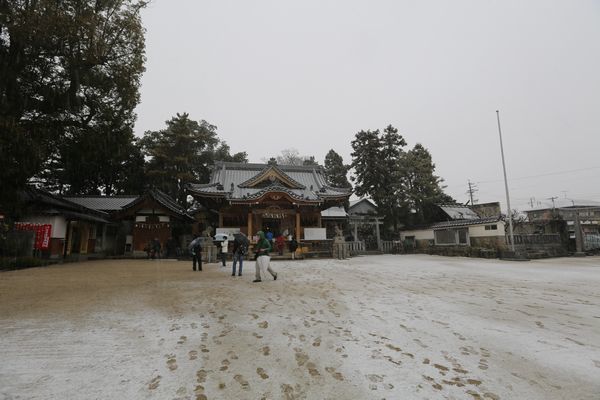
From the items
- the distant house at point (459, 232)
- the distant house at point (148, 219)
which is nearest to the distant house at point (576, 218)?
the distant house at point (459, 232)

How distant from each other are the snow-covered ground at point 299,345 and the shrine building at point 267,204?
1361 centimetres

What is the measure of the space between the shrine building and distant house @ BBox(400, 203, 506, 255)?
8.87 meters

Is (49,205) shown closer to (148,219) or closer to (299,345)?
(148,219)

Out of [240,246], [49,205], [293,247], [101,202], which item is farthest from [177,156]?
[240,246]

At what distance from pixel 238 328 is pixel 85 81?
15.1m

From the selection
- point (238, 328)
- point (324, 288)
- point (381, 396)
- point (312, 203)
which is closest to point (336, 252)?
point (312, 203)

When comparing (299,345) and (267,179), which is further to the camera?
(267,179)

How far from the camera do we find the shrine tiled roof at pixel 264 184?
20828 mm

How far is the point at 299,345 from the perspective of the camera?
3873 mm

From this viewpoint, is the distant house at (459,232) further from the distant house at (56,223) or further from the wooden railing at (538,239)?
the distant house at (56,223)

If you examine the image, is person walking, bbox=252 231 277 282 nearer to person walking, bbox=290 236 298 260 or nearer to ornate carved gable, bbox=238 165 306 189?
person walking, bbox=290 236 298 260

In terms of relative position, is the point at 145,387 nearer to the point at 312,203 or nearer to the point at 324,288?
the point at 324,288

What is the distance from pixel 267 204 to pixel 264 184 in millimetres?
3297

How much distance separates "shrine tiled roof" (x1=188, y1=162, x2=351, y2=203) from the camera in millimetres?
20828
